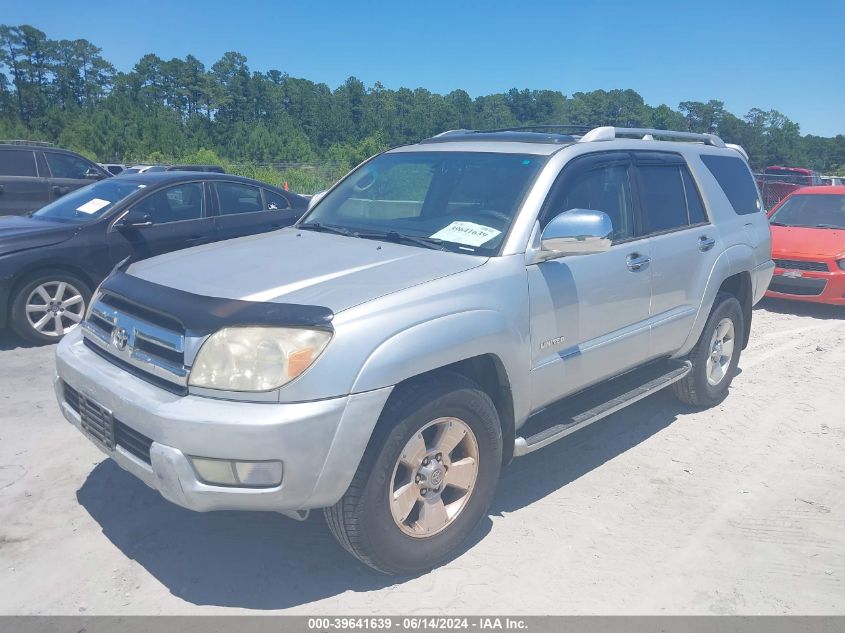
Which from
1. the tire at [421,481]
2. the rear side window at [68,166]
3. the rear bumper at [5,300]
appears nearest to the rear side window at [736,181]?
the tire at [421,481]

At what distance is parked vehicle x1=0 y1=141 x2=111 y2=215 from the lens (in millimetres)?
10656

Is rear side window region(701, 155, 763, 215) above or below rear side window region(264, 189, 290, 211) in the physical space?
above

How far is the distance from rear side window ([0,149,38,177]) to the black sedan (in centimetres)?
419

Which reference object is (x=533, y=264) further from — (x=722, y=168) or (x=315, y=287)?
(x=722, y=168)

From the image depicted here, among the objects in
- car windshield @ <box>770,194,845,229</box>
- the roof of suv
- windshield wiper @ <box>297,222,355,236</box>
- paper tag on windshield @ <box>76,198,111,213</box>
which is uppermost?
the roof of suv

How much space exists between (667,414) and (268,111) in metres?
92.8

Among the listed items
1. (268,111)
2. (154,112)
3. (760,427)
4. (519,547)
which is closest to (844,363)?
(760,427)

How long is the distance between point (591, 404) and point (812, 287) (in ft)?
21.2

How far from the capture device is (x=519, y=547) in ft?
11.7

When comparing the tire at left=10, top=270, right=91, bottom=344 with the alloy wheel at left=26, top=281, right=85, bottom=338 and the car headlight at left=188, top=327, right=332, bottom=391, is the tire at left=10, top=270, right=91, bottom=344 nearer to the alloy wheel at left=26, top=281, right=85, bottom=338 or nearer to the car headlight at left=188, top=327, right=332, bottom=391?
the alloy wheel at left=26, top=281, right=85, bottom=338

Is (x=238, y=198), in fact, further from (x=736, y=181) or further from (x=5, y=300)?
(x=736, y=181)

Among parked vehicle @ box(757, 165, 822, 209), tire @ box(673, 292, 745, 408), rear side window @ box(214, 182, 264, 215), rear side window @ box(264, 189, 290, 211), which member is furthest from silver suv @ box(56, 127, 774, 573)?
parked vehicle @ box(757, 165, 822, 209)

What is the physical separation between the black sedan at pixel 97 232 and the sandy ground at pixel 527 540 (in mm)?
1754

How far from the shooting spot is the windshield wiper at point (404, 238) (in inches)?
147
